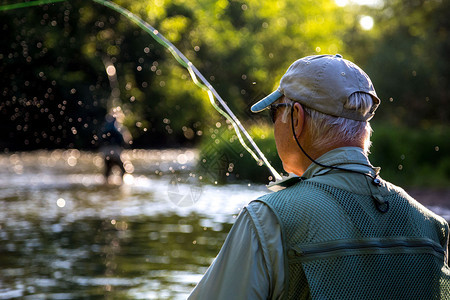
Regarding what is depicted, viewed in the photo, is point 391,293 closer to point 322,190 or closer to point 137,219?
point 322,190

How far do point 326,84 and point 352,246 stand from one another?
17.5 inches

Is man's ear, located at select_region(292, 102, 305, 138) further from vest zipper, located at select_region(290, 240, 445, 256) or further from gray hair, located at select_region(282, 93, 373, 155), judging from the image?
vest zipper, located at select_region(290, 240, 445, 256)

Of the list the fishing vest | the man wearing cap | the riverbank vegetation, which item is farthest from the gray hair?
the riverbank vegetation

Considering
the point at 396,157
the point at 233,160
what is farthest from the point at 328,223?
the point at 233,160

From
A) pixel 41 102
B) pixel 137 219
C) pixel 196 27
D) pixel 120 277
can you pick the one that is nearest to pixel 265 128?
pixel 137 219

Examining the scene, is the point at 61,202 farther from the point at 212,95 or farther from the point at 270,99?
the point at 270,99

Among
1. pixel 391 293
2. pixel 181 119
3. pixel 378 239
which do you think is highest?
pixel 378 239

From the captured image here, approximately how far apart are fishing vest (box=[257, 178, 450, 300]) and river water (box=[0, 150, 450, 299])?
5.29 metres

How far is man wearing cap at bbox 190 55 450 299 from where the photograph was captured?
68.4 inches

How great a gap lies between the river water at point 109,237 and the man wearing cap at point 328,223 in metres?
5.23

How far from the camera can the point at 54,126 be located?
32.5 meters

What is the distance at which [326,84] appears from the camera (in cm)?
196

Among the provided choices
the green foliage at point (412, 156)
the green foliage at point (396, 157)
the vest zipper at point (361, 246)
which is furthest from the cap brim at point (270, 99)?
the green foliage at point (412, 156)

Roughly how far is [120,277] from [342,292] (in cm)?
634
